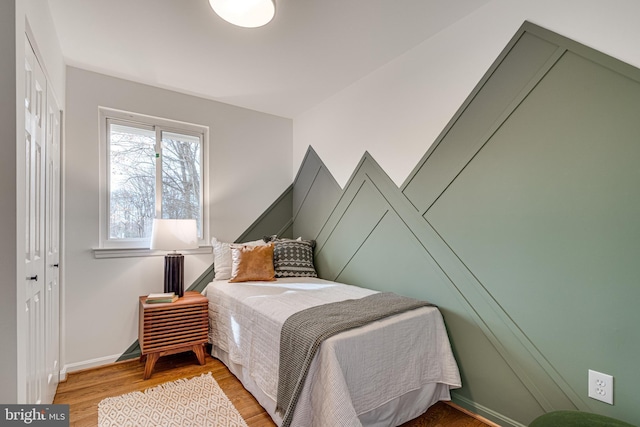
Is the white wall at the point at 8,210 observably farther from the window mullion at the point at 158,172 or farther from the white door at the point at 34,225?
the window mullion at the point at 158,172

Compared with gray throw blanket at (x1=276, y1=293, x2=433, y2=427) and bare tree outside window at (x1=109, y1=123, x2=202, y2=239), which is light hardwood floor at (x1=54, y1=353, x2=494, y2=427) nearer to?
gray throw blanket at (x1=276, y1=293, x2=433, y2=427)

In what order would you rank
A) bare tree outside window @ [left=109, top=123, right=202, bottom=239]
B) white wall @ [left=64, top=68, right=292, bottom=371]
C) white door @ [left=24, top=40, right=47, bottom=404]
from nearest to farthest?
white door @ [left=24, top=40, right=47, bottom=404], white wall @ [left=64, top=68, right=292, bottom=371], bare tree outside window @ [left=109, top=123, right=202, bottom=239]

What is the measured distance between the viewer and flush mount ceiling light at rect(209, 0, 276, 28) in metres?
1.61

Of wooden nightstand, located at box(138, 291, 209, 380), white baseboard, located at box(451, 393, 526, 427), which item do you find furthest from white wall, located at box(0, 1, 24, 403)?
white baseboard, located at box(451, 393, 526, 427)

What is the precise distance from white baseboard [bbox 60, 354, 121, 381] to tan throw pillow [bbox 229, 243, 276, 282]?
1.19 m

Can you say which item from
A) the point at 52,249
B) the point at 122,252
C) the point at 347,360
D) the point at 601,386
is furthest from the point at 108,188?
the point at 601,386

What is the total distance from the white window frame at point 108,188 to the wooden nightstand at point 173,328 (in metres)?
0.48

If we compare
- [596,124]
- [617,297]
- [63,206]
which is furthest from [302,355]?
[63,206]

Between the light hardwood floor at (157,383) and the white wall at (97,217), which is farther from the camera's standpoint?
the white wall at (97,217)

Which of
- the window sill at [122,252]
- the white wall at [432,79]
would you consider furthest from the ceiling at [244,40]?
the window sill at [122,252]

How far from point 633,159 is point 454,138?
0.89m

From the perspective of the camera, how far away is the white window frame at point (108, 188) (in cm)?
265

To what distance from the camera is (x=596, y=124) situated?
1464mm

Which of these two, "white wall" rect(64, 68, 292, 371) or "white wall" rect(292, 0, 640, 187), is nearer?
"white wall" rect(292, 0, 640, 187)
